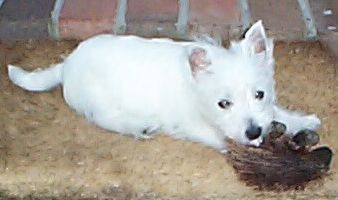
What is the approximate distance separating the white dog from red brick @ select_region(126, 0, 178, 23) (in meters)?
0.49

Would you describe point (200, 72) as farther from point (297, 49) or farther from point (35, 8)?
point (35, 8)

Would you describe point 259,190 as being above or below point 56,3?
below

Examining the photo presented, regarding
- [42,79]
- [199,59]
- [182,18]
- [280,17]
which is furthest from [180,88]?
[280,17]

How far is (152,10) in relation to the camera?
2.84 meters

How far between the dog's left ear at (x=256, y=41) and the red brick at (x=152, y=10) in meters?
0.73

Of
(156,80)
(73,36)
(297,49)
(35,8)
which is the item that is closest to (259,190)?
(156,80)

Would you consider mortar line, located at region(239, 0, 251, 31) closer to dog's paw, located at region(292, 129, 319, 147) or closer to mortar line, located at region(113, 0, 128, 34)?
mortar line, located at region(113, 0, 128, 34)

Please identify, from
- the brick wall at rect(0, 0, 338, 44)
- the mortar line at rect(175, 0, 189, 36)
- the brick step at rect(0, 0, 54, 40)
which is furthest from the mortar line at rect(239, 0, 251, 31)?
the brick step at rect(0, 0, 54, 40)

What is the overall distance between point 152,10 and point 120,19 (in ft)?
0.39

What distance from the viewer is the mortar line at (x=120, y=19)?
9.07 ft

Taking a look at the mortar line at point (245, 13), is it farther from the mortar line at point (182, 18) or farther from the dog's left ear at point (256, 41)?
the dog's left ear at point (256, 41)

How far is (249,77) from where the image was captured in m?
2.00

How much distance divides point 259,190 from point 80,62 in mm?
597

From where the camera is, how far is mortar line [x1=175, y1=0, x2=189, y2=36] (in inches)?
108
